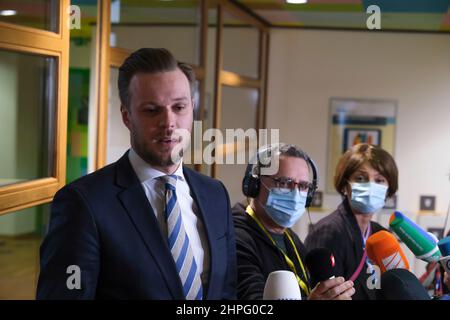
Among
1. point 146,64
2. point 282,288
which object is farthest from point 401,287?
point 146,64

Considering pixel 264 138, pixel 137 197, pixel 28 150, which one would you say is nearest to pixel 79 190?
pixel 137 197

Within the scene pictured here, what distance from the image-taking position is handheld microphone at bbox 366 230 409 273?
4.46 feet

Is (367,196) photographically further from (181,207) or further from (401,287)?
(181,207)

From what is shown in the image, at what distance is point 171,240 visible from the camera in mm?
1062

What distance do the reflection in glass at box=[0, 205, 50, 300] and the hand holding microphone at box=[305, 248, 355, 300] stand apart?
114cm

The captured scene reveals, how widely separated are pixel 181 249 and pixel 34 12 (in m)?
1.01

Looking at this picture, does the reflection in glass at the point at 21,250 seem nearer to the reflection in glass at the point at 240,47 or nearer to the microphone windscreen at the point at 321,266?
the microphone windscreen at the point at 321,266

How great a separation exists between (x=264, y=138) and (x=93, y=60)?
101 inches

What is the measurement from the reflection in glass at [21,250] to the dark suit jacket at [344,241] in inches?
34.0

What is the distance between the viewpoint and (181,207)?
3.65ft

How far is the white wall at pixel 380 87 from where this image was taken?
436 centimetres

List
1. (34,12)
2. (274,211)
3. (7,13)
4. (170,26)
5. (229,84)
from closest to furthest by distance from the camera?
(274,211), (7,13), (34,12), (170,26), (229,84)

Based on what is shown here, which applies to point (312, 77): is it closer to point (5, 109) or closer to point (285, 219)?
point (5, 109)

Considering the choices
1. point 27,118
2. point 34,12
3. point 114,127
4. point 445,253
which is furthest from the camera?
point 114,127
